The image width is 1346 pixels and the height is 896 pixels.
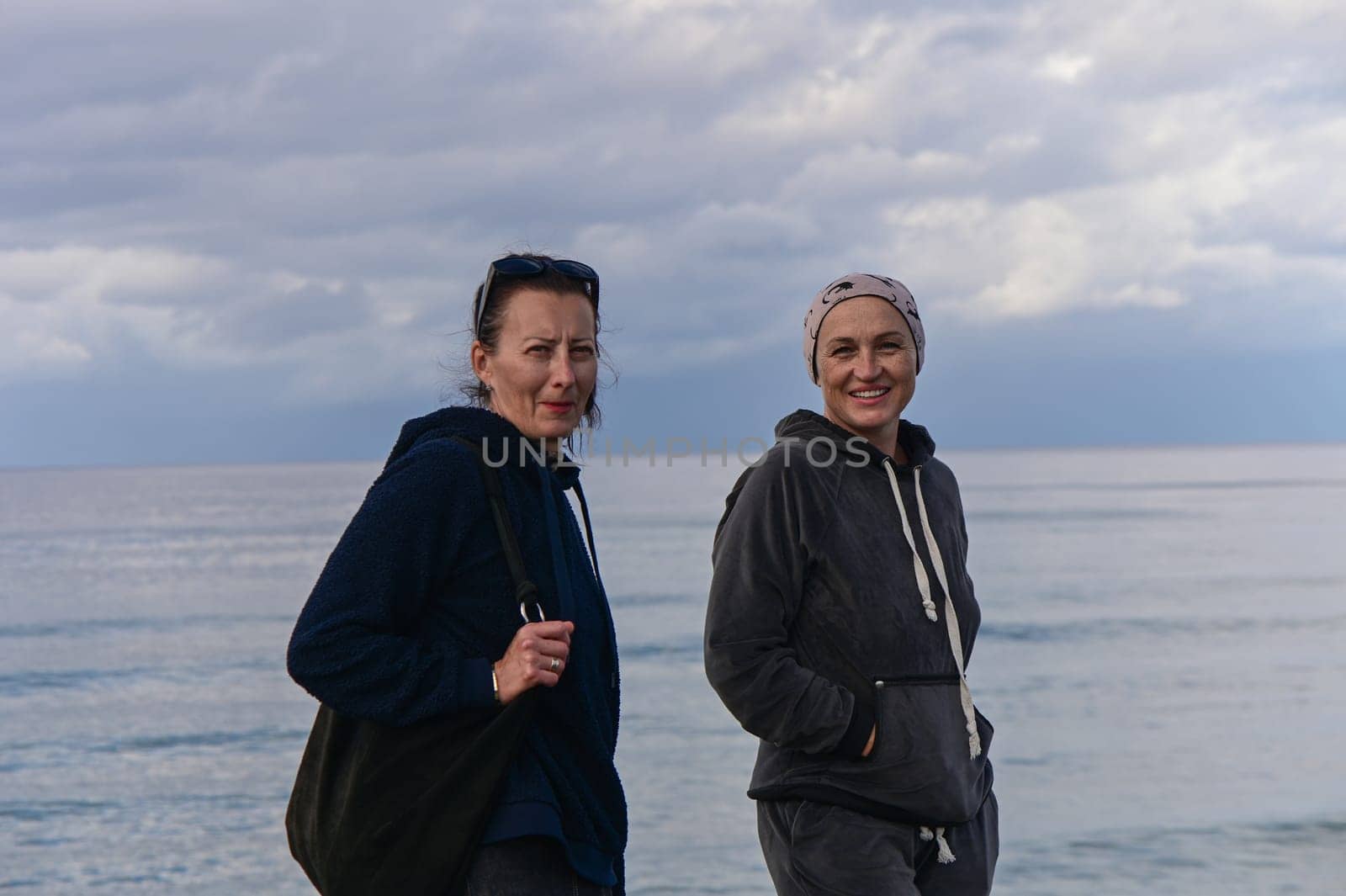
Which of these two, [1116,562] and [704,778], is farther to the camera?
[1116,562]

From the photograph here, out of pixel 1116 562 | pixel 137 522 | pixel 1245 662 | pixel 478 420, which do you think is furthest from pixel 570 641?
pixel 137 522

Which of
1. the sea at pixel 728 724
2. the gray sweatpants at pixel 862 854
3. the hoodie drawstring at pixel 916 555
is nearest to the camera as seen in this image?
the gray sweatpants at pixel 862 854

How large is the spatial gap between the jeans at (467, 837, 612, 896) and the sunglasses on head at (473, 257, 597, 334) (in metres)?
0.87

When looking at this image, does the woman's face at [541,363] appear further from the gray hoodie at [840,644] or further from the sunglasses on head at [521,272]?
the gray hoodie at [840,644]

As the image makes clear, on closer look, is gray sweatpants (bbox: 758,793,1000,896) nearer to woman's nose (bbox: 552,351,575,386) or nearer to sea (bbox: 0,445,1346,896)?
sea (bbox: 0,445,1346,896)

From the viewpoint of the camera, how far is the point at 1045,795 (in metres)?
10.7

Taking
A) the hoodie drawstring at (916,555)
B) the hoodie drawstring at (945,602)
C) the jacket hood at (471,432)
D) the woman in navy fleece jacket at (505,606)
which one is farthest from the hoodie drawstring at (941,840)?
A: the jacket hood at (471,432)

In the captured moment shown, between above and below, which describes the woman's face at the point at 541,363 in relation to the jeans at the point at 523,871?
above

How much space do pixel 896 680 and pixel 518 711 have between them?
102cm

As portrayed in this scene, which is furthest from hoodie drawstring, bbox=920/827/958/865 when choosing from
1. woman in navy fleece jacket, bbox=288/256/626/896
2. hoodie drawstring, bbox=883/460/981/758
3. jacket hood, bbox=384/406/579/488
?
jacket hood, bbox=384/406/579/488

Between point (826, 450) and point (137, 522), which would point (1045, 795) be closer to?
point (826, 450)

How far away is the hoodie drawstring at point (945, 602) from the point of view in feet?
9.60

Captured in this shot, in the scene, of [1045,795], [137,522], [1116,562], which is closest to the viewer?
[1045,795]

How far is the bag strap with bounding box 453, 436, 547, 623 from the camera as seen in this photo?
2.19m
